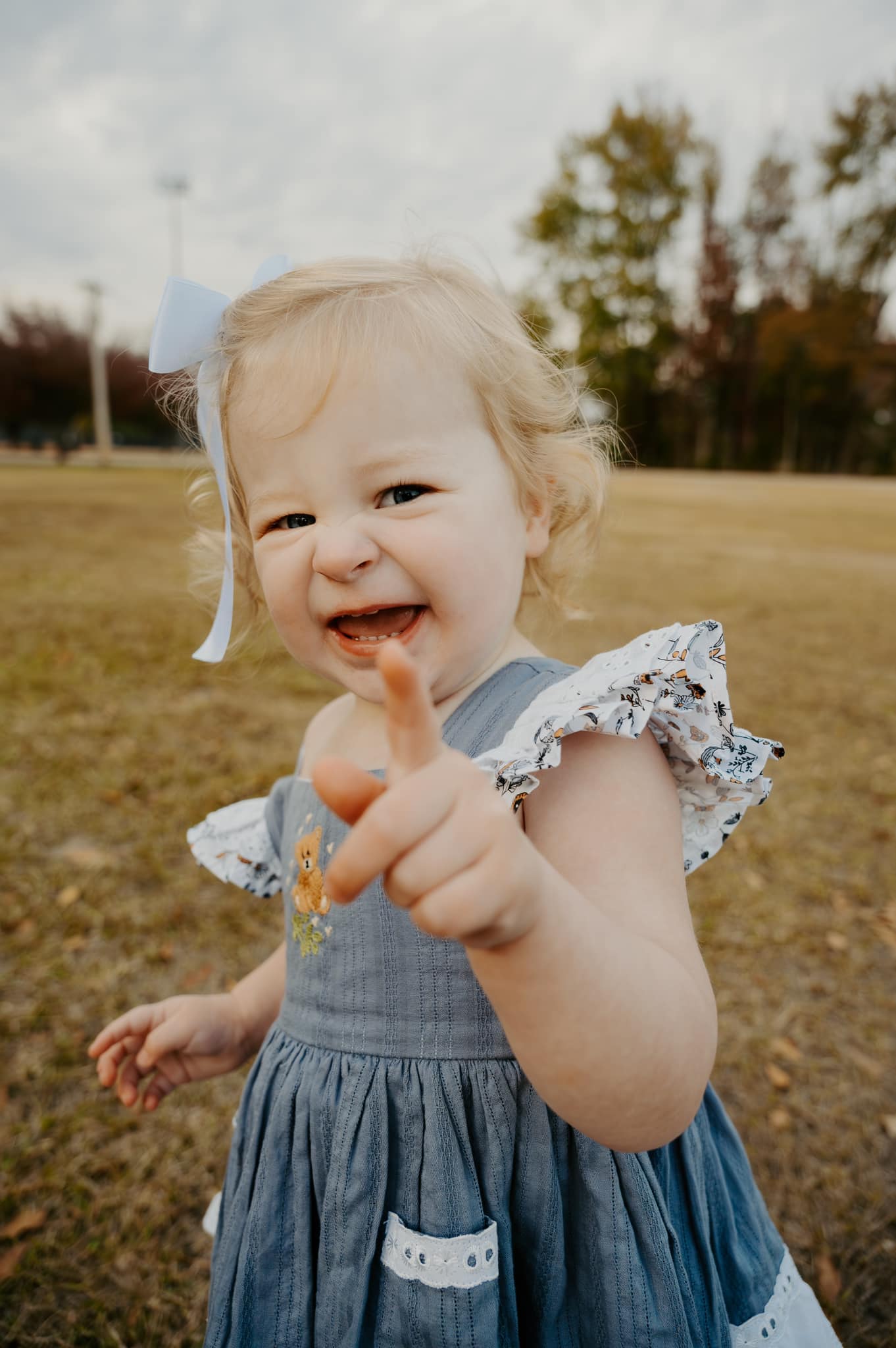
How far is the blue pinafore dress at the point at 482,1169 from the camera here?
3.30 feet

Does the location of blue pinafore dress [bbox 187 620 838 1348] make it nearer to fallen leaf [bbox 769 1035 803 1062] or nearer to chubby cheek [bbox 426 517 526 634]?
chubby cheek [bbox 426 517 526 634]

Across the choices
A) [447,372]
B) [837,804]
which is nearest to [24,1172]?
[447,372]

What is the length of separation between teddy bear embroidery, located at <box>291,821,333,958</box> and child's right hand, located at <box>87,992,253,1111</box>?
315 mm

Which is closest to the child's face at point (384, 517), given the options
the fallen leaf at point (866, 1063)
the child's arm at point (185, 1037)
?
the child's arm at point (185, 1037)

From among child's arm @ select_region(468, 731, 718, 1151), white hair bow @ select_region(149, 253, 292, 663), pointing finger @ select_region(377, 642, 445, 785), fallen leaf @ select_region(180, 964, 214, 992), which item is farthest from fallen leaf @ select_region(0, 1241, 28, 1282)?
pointing finger @ select_region(377, 642, 445, 785)

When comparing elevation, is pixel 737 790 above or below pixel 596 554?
below

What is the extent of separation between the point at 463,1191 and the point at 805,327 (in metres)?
37.6

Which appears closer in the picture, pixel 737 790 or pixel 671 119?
pixel 737 790

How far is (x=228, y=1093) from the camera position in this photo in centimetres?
214

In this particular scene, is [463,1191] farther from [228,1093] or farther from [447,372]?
[228,1093]

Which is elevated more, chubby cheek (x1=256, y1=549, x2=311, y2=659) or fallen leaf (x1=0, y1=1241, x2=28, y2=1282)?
chubby cheek (x1=256, y1=549, x2=311, y2=659)

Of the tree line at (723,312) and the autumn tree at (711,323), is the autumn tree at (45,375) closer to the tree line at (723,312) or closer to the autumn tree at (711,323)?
the tree line at (723,312)

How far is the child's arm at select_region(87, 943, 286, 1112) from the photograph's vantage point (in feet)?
4.63

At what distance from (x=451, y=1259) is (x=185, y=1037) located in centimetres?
60
